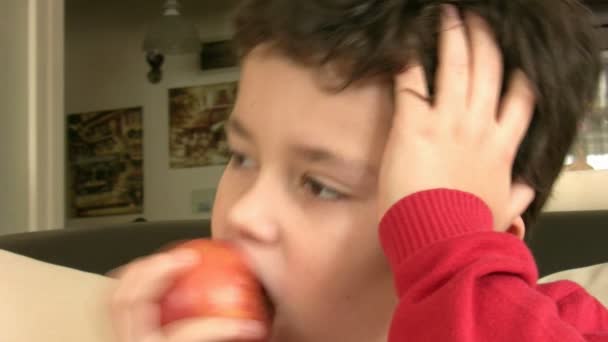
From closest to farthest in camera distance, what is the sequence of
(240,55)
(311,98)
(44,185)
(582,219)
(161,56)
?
(311,98), (240,55), (582,219), (44,185), (161,56)

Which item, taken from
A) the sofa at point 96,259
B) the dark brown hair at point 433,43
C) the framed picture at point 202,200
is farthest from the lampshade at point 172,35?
the dark brown hair at point 433,43

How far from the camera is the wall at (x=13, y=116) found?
2.00 metres

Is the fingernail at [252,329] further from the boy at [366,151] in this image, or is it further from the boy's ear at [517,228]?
the boy's ear at [517,228]

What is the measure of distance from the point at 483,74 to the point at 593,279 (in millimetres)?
721

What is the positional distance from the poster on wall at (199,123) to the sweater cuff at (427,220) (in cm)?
202

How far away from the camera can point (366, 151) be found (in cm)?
68

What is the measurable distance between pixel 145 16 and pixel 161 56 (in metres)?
0.22

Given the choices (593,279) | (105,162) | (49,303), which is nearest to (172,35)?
(105,162)

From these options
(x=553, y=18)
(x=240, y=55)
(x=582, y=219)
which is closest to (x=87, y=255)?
(x=240, y=55)

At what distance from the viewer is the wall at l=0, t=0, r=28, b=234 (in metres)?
2.00

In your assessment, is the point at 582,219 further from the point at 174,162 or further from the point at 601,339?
the point at 174,162

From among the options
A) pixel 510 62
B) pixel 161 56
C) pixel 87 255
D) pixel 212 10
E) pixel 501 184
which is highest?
pixel 212 10

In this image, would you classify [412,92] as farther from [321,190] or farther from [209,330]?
[209,330]

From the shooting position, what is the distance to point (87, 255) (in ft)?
5.18
